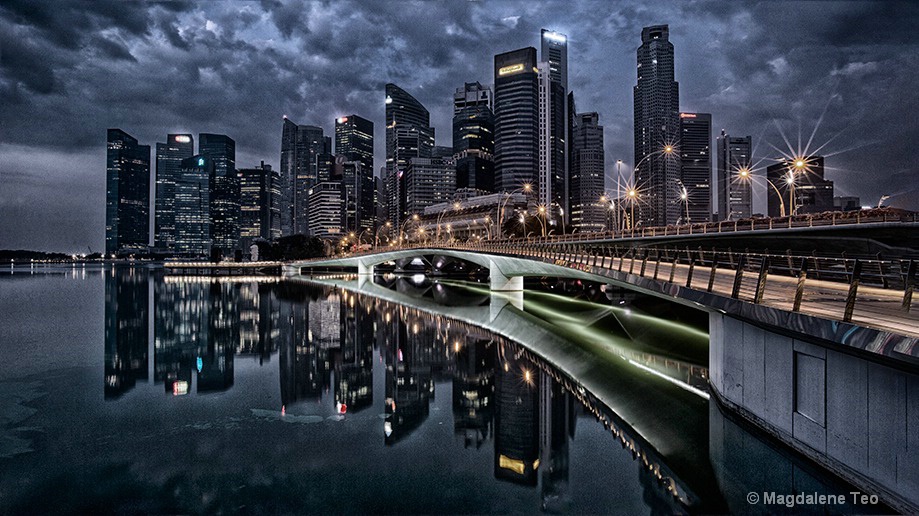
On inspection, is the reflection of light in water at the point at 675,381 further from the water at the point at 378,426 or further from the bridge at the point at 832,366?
the bridge at the point at 832,366

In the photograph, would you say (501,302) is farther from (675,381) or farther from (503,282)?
(675,381)

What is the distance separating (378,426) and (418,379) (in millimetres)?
6852

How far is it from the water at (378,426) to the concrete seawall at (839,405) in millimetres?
670

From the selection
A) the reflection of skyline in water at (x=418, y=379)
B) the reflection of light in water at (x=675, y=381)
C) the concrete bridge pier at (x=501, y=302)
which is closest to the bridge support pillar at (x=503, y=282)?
the concrete bridge pier at (x=501, y=302)

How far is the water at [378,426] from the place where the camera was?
36.2 feet

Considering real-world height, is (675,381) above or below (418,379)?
above

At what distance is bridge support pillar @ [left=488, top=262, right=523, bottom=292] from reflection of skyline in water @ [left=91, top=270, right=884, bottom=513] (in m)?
21.0

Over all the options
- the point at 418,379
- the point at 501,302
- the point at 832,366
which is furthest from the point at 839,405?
the point at 501,302

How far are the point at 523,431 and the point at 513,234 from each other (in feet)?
391

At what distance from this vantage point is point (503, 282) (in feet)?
218

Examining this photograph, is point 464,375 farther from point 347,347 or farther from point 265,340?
point 265,340

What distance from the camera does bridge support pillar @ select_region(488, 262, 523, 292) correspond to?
65625 mm

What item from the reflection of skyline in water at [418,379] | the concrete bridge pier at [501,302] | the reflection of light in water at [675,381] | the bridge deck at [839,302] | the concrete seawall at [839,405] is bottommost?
the reflection of skyline in water at [418,379]

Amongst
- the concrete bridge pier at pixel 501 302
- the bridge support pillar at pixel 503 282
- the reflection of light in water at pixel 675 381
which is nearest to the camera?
the reflection of light in water at pixel 675 381
